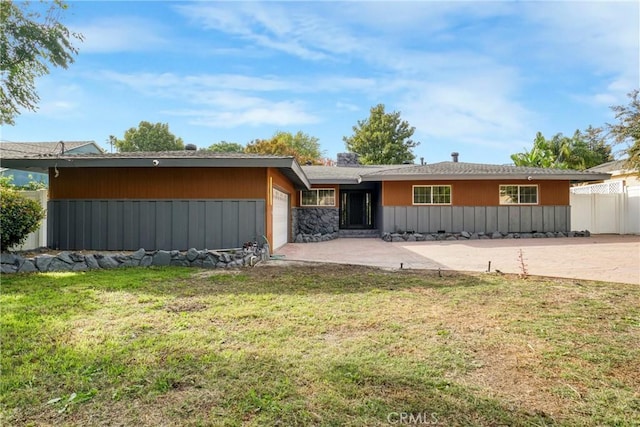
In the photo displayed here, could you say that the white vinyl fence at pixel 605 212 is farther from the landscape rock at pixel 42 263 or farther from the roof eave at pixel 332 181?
the landscape rock at pixel 42 263

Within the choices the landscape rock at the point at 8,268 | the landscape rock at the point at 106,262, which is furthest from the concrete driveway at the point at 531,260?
the landscape rock at the point at 8,268

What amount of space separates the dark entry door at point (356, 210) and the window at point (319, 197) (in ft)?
5.32

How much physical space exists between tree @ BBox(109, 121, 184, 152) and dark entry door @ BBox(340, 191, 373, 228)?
105 feet

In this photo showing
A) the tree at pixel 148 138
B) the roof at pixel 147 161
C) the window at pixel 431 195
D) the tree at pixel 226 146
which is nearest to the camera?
the roof at pixel 147 161

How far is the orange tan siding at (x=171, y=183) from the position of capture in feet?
29.5

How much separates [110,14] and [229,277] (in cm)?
700

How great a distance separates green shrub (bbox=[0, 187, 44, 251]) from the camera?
668 centimetres

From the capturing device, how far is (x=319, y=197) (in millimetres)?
16516

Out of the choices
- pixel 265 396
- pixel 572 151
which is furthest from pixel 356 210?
pixel 572 151

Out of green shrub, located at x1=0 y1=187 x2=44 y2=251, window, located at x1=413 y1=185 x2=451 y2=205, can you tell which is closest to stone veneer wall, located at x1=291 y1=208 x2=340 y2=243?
window, located at x1=413 y1=185 x2=451 y2=205

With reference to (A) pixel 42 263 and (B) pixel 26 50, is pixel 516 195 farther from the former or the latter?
(B) pixel 26 50

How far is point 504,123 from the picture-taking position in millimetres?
20547

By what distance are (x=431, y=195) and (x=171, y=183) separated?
10542 mm

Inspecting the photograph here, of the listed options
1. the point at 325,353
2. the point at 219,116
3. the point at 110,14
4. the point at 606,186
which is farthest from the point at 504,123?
the point at 325,353
